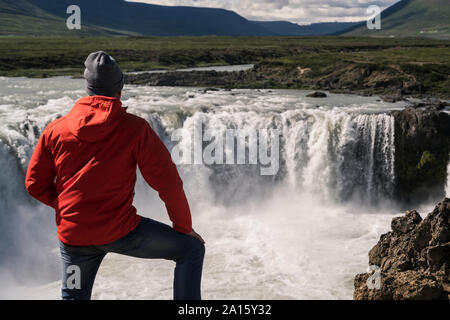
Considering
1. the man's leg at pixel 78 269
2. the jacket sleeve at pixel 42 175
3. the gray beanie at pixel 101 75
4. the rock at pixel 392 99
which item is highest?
the gray beanie at pixel 101 75

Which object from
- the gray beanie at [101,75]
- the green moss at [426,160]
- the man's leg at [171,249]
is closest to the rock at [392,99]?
the green moss at [426,160]

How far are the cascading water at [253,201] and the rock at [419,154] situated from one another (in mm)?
611

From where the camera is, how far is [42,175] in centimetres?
358

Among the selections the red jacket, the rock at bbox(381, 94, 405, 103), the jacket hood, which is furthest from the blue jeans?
the rock at bbox(381, 94, 405, 103)

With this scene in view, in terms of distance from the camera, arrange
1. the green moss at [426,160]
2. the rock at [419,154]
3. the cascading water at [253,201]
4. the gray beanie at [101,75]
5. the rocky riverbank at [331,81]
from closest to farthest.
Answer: the gray beanie at [101,75]
the cascading water at [253,201]
the rock at [419,154]
the green moss at [426,160]
the rocky riverbank at [331,81]

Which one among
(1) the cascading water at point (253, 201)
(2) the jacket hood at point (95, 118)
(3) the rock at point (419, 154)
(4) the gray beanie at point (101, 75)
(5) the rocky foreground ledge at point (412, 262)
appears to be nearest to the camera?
(2) the jacket hood at point (95, 118)

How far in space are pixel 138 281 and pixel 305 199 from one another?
1227 centimetres

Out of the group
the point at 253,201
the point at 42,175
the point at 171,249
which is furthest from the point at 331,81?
the point at 42,175

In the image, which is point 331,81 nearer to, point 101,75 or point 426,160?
point 426,160

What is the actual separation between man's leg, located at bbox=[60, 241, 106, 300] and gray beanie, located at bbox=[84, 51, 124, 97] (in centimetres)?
114

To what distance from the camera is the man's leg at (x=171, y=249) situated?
3.50 meters

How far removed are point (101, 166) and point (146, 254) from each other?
77 centimetres

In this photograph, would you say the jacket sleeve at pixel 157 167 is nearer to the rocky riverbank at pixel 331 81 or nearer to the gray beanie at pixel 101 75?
the gray beanie at pixel 101 75
